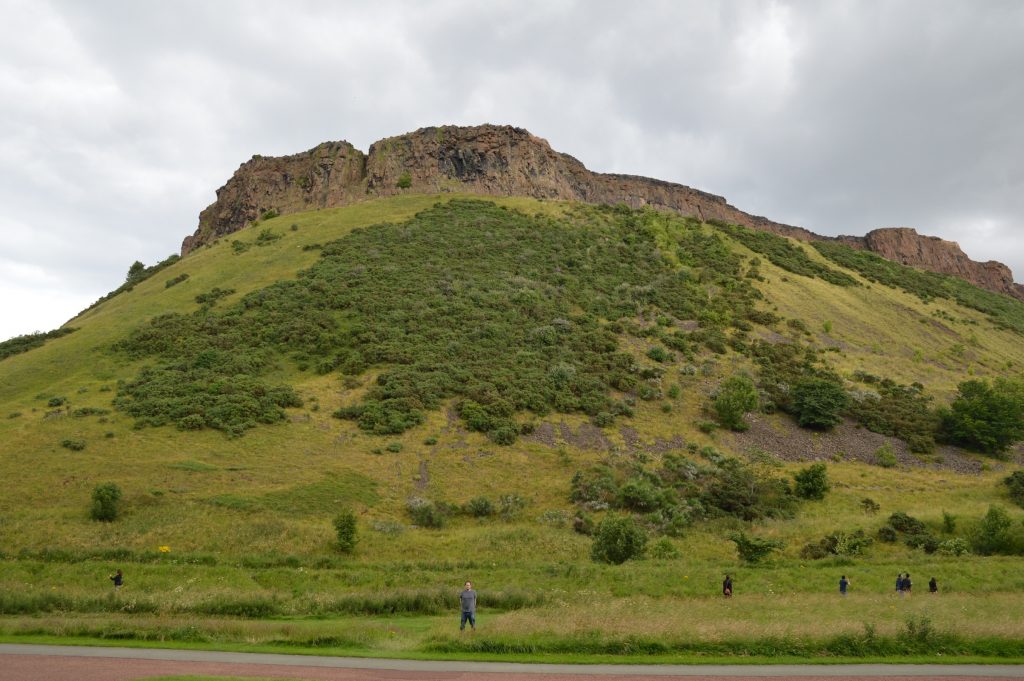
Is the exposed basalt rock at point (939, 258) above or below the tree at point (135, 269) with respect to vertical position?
above

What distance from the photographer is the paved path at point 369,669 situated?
1212 cm

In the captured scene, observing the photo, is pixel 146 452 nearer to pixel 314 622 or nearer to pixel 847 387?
pixel 314 622

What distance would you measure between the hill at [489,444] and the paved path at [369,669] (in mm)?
1061

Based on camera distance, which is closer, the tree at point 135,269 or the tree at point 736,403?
the tree at point 736,403

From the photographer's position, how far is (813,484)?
110 ft

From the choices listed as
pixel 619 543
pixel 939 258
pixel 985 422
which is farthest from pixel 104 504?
pixel 939 258

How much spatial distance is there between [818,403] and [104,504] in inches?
1668

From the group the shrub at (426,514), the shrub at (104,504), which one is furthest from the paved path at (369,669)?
the shrub at (426,514)

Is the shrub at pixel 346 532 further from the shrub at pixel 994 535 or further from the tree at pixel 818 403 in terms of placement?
A: the tree at pixel 818 403

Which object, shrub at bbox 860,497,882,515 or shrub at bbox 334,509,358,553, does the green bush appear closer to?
shrub at bbox 860,497,882,515

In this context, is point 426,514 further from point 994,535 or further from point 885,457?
point 885,457

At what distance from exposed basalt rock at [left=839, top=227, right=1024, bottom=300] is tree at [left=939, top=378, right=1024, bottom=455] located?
92.2 metres

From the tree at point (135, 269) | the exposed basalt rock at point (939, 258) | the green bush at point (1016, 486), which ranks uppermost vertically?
the exposed basalt rock at point (939, 258)

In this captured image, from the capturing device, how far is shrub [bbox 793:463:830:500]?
33375mm
